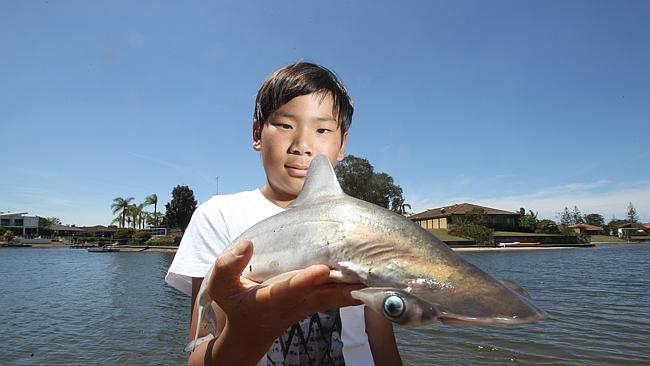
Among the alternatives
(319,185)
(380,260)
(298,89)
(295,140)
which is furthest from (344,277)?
(298,89)

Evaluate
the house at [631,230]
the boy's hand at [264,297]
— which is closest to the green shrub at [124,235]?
the boy's hand at [264,297]

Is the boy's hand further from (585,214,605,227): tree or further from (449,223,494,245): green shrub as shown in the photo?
(585,214,605,227): tree

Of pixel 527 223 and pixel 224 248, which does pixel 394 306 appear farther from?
pixel 527 223

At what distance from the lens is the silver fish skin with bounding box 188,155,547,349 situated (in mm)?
1270

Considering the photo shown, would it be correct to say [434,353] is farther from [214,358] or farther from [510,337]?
[214,358]

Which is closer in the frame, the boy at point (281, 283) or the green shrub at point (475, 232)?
the boy at point (281, 283)

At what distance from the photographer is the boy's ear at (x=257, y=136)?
261 cm

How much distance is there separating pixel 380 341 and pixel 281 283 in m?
1.22

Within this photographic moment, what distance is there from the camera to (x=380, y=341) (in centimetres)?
250

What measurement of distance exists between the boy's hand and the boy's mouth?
71 cm

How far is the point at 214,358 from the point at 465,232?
76935 mm

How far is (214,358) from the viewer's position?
197cm

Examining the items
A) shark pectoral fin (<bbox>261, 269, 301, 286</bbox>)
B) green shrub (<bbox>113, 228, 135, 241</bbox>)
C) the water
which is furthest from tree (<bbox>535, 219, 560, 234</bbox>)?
shark pectoral fin (<bbox>261, 269, 301, 286</bbox>)

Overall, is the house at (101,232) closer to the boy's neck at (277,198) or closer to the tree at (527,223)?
the tree at (527,223)
